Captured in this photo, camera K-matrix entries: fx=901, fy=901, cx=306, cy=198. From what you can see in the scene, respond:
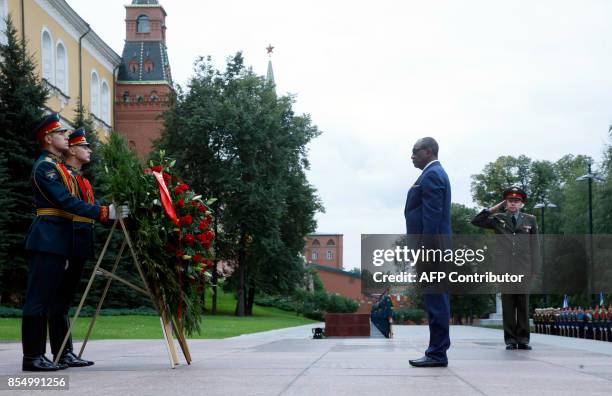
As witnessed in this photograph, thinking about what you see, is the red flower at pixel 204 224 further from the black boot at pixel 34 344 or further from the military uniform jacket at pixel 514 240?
the military uniform jacket at pixel 514 240

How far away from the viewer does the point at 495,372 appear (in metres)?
7.52

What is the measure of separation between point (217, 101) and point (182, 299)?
4006 centimetres

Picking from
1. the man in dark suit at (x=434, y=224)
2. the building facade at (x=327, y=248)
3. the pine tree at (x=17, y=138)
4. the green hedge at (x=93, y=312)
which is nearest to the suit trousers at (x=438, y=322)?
the man in dark suit at (x=434, y=224)

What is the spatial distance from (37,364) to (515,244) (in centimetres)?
627

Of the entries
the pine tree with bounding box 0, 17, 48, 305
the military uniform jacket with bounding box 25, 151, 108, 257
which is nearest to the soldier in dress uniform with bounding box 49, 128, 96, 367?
the military uniform jacket with bounding box 25, 151, 108, 257

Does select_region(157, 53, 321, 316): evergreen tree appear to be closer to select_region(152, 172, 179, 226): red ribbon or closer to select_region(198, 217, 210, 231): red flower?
select_region(198, 217, 210, 231): red flower

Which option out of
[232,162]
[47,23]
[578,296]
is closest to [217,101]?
[232,162]

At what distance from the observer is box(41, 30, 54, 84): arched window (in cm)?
5182

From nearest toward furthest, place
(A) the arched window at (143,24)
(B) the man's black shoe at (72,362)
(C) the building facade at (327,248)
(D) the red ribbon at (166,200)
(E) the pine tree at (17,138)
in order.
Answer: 1. (D) the red ribbon at (166,200)
2. (B) the man's black shoe at (72,362)
3. (E) the pine tree at (17,138)
4. (A) the arched window at (143,24)
5. (C) the building facade at (327,248)

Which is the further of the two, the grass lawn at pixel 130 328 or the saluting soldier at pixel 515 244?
the grass lawn at pixel 130 328

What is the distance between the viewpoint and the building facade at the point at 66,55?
48406mm

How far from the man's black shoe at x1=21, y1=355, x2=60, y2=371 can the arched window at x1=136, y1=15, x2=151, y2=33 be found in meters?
68.2

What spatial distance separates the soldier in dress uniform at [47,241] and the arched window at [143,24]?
6756 cm

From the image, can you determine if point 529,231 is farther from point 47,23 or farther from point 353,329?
point 47,23
